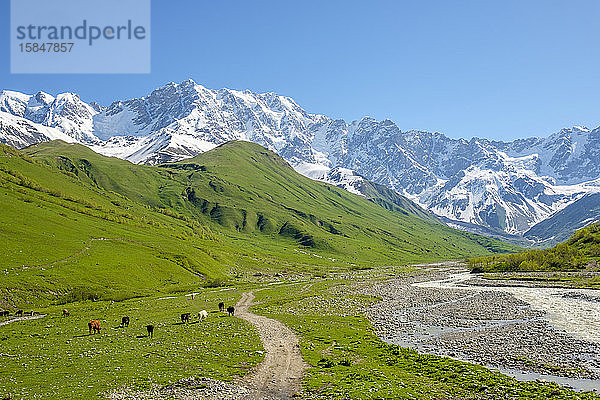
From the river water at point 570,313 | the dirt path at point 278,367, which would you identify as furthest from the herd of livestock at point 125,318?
the river water at point 570,313

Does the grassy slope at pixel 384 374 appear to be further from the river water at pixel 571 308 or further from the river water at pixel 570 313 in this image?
the river water at pixel 571 308

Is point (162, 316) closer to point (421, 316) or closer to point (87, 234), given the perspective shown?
point (421, 316)

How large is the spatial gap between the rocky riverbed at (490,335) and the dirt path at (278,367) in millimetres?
12110

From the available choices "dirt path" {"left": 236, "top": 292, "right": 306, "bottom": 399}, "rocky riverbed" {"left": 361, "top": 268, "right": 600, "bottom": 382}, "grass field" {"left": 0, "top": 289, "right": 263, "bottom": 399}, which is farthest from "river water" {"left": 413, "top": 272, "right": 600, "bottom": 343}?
"grass field" {"left": 0, "top": 289, "right": 263, "bottom": 399}

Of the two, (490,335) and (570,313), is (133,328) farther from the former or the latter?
(570,313)

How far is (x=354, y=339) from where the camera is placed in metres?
47.1

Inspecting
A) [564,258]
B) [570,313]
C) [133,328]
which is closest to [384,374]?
[133,328]

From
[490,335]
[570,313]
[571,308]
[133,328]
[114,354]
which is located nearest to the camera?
[114,354]

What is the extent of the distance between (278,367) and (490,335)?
88.5ft

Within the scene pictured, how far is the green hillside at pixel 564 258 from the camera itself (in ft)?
491

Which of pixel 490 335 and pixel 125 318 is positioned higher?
pixel 125 318

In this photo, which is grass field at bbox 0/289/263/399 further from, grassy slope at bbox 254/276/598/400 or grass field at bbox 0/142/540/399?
grassy slope at bbox 254/276/598/400

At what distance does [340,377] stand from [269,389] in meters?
5.58

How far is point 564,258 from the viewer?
516 ft
